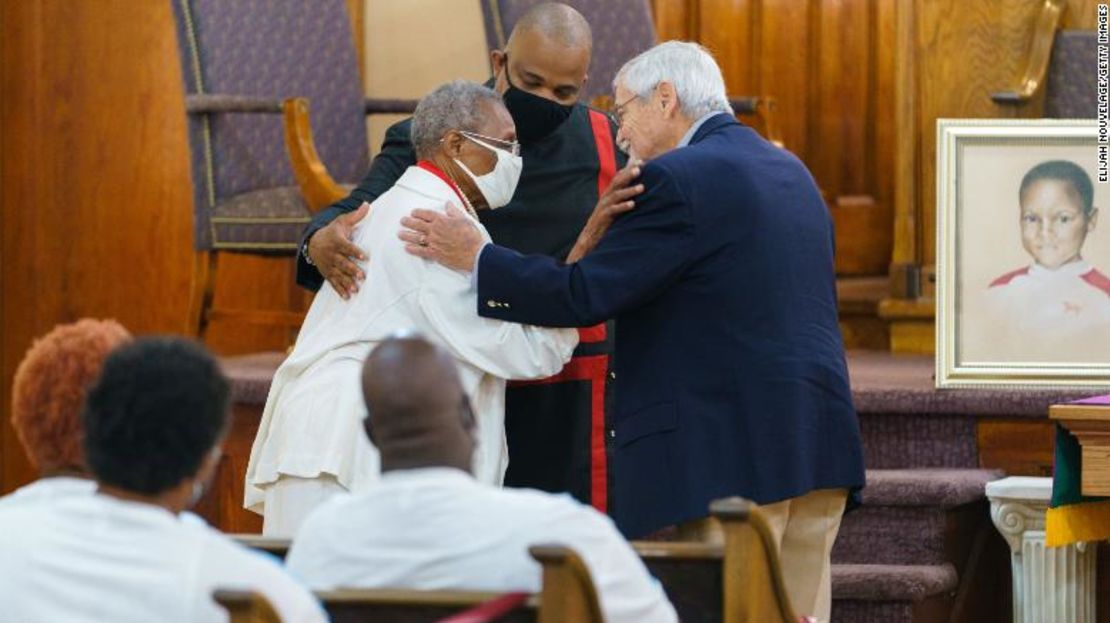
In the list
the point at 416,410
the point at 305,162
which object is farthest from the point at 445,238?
the point at 305,162

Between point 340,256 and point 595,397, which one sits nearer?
point 340,256

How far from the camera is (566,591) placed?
2.14 m

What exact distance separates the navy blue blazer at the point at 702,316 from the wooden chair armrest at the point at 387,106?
2.61m

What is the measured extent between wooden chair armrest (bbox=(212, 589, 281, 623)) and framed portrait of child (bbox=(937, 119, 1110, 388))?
2.90m

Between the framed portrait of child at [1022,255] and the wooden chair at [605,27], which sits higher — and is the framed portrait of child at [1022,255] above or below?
below

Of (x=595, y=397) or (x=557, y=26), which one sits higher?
(x=557, y=26)

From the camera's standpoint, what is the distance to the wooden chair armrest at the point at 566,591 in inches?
83.8

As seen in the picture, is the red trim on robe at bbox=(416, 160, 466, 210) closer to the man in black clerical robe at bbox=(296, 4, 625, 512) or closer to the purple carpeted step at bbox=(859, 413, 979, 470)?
the man in black clerical robe at bbox=(296, 4, 625, 512)

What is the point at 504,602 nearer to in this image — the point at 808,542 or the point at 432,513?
the point at 432,513

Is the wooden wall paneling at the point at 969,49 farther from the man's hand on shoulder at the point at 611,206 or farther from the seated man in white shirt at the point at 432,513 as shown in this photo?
the seated man in white shirt at the point at 432,513

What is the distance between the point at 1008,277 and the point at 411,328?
172 centimetres

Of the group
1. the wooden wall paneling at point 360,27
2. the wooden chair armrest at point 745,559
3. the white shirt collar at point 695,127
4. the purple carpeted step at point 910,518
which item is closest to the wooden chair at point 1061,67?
the purple carpeted step at point 910,518

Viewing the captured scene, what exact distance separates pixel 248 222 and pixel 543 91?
5.77ft

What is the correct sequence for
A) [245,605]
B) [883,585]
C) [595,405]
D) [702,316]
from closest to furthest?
[245,605] → [702,316] → [595,405] → [883,585]
